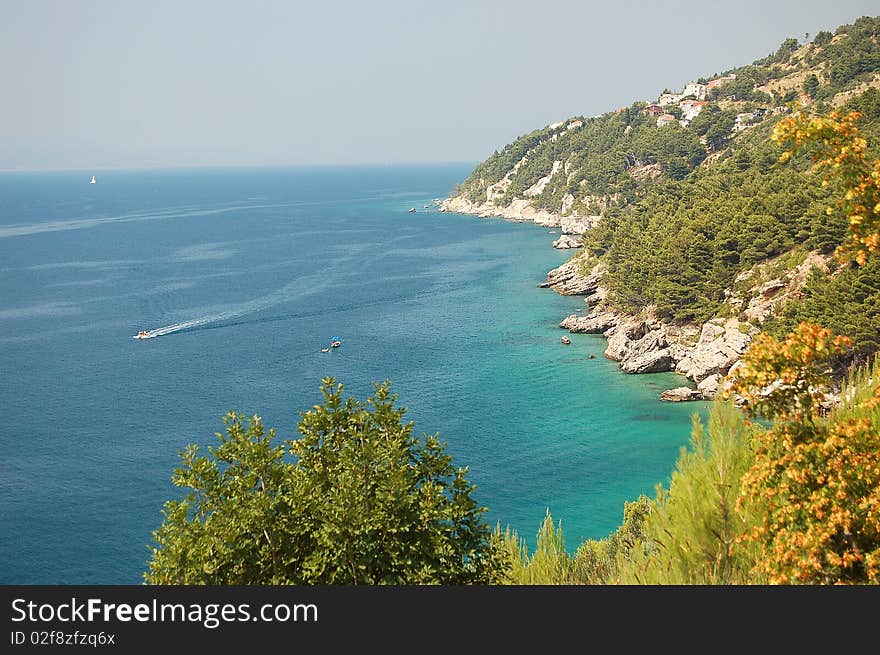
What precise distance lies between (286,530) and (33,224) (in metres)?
141

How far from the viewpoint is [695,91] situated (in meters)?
121

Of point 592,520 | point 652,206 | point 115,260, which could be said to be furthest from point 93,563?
point 115,260

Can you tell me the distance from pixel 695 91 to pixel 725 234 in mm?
81126

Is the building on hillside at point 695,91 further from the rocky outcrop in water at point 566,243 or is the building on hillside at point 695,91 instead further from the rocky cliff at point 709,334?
the rocky cliff at point 709,334

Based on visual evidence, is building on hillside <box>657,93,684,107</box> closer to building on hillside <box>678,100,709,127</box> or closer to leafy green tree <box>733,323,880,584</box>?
building on hillside <box>678,100,709,127</box>

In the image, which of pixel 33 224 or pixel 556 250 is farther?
pixel 33 224

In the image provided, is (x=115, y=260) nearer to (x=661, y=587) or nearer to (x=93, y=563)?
(x=93, y=563)

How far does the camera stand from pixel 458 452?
3788 cm

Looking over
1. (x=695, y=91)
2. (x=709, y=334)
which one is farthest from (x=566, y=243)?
(x=709, y=334)

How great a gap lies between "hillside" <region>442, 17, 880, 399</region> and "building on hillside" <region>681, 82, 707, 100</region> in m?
4.10

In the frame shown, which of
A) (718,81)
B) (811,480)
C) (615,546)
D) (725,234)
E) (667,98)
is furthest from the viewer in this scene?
(667,98)

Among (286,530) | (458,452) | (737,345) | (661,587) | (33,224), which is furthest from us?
(33,224)

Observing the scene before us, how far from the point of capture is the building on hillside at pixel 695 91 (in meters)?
115

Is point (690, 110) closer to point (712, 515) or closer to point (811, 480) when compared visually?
point (712, 515)
